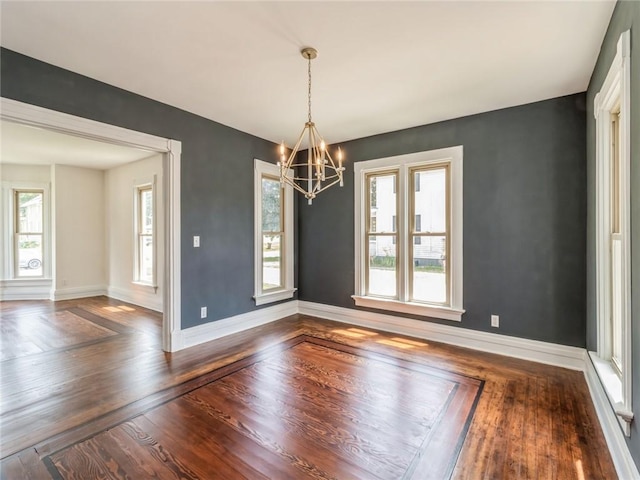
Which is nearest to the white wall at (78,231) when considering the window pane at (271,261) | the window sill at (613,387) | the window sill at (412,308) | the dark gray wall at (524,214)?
the window pane at (271,261)

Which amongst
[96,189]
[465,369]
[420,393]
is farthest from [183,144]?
[96,189]

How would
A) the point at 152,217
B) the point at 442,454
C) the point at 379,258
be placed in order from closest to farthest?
1. the point at 442,454
2. the point at 379,258
3. the point at 152,217

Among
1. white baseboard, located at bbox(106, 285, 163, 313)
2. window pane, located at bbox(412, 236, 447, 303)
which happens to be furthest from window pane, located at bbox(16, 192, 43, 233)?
window pane, located at bbox(412, 236, 447, 303)

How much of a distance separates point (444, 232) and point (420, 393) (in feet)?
6.60

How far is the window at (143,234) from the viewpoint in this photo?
5.82 m

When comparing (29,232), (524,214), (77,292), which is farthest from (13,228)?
(524,214)

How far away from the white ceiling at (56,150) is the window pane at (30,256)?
156 centimetres

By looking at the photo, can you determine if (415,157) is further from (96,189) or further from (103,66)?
(96,189)

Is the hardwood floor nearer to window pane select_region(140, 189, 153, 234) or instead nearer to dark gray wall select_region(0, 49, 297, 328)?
dark gray wall select_region(0, 49, 297, 328)

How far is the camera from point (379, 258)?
443 centimetres

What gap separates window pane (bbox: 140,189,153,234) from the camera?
5.84 metres

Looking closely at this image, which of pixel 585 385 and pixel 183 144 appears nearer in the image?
pixel 585 385

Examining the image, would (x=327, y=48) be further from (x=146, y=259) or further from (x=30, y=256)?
(x=30, y=256)

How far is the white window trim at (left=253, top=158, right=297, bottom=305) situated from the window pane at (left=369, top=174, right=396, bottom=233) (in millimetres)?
1330
